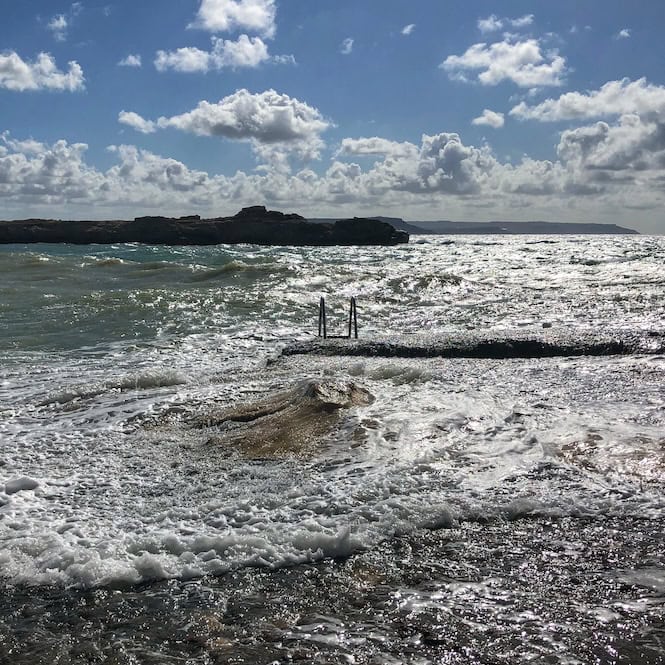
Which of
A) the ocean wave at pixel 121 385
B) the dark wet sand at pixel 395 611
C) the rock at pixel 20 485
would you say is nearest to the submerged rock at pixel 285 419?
the rock at pixel 20 485

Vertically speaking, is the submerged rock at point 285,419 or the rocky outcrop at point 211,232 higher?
the rocky outcrop at point 211,232

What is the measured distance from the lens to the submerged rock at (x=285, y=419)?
7586 mm

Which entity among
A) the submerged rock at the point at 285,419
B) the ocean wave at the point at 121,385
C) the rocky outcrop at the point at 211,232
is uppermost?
the rocky outcrop at the point at 211,232

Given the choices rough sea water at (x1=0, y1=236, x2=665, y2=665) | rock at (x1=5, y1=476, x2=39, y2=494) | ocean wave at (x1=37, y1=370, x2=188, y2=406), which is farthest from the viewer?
ocean wave at (x1=37, y1=370, x2=188, y2=406)

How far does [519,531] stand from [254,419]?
446cm

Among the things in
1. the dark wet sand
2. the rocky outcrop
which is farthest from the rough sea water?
the rocky outcrop

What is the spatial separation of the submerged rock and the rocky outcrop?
111674 millimetres

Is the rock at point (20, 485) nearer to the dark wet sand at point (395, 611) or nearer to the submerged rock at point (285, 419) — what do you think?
the submerged rock at point (285, 419)

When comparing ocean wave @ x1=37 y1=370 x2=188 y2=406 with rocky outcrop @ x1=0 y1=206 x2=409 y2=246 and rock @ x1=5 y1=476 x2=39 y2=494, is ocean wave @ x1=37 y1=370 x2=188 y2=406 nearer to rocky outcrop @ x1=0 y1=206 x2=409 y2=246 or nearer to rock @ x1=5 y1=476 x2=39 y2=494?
rock @ x1=5 y1=476 x2=39 y2=494

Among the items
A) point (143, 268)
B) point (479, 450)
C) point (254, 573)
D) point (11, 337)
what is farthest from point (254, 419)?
point (143, 268)

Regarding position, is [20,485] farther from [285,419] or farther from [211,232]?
[211,232]

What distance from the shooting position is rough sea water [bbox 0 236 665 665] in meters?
3.73

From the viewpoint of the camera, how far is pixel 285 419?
328 inches

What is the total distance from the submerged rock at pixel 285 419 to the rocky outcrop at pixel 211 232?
11167 centimetres
